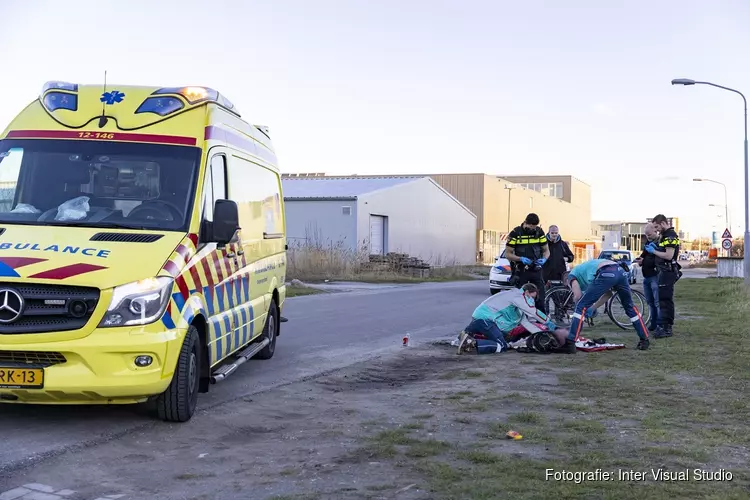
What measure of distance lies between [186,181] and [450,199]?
54294mm

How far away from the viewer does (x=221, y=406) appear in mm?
7945

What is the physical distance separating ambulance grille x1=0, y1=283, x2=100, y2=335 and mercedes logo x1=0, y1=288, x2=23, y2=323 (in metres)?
0.02

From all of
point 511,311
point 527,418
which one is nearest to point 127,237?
point 527,418

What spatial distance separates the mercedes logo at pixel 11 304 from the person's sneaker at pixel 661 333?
9.90m

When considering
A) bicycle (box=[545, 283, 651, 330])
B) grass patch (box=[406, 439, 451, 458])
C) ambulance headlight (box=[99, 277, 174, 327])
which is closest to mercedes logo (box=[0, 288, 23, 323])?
ambulance headlight (box=[99, 277, 174, 327])

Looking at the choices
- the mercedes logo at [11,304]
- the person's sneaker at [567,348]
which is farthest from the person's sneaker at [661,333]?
the mercedes logo at [11,304]

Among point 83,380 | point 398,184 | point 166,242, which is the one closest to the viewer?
point 83,380

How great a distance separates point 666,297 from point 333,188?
37.0 metres

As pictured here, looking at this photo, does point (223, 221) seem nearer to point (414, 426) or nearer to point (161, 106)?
point (161, 106)

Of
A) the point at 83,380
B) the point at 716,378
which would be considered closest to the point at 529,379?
the point at 716,378

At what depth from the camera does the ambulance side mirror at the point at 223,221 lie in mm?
7445

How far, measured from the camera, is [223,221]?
7457 mm

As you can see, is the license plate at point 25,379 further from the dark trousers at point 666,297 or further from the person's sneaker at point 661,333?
the dark trousers at point 666,297

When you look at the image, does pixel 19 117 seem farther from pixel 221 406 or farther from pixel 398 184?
pixel 398 184
